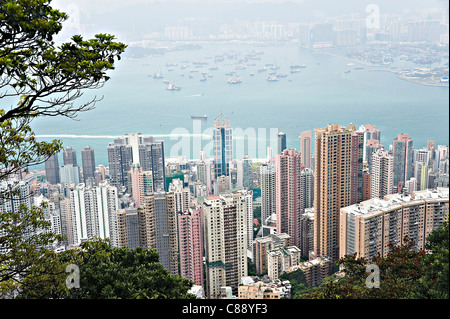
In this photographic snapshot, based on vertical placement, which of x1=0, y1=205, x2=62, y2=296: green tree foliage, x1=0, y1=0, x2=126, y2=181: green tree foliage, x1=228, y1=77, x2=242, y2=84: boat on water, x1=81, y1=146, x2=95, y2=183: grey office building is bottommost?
x1=81, y1=146, x2=95, y2=183: grey office building

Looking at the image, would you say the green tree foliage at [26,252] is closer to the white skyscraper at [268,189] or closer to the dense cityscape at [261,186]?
the dense cityscape at [261,186]

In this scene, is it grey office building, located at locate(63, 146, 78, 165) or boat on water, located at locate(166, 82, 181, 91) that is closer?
grey office building, located at locate(63, 146, 78, 165)

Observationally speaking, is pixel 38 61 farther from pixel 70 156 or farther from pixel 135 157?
pixel 135 157

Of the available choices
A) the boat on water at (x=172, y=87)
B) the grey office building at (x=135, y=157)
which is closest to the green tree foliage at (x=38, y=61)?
the grey office building at (x=135, y=157)

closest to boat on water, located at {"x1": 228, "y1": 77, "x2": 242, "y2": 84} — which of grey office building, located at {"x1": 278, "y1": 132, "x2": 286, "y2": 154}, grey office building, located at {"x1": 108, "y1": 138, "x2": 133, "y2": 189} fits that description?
grey office building, located at {"x1": 278, "y1": 132, "x2": 286, "y2": 154}

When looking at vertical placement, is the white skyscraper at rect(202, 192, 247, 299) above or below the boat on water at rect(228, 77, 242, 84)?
below

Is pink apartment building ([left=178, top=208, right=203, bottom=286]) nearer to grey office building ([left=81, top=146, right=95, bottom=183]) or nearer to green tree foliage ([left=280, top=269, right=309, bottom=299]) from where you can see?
green tree foliage ([left=280, top=269, right=309, bottom=299])
